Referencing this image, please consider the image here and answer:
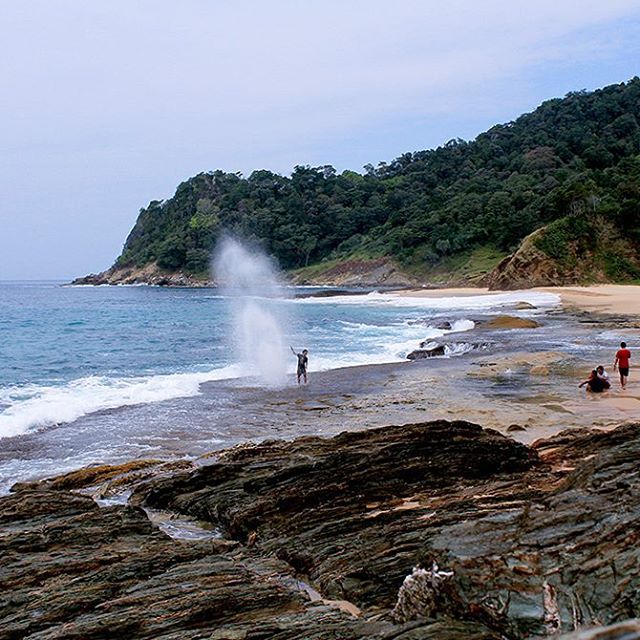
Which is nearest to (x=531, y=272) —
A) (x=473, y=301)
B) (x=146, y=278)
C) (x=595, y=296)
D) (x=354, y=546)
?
(x=473, y=301)

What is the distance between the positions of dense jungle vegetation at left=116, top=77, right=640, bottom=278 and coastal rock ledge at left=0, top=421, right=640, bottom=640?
6990 centimetres

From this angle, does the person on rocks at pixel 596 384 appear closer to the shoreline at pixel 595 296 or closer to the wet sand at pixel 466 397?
the wet sand at pixel 466 397

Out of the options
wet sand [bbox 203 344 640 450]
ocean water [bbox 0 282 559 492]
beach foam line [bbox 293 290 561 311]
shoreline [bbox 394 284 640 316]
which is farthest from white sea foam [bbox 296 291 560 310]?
wet sand [bbox 203 344 640 450]

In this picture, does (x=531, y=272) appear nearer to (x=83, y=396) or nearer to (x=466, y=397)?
(x=466, y=397)

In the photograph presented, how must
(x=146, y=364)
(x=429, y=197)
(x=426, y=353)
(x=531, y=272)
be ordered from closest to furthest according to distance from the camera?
(x=426, y=353)
(x=146, y=364)
(x=531, y=272)
(x=429, y=197)

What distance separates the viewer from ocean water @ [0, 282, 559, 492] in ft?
45.8

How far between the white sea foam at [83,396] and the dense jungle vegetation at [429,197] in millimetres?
61315

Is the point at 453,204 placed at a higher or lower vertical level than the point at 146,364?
higher

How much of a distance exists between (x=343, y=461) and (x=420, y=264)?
92911mm

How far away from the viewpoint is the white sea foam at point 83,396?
53.7ft

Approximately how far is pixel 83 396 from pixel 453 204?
93.1 metres

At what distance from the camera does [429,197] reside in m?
120

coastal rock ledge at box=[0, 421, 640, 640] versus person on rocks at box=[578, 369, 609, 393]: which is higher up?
coastal rock ledge at box=[0, 421, 640, 640]

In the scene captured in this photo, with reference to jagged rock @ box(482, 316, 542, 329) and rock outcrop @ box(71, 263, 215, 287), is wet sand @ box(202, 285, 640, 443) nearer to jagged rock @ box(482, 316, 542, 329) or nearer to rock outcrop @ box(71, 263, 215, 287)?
jagged rock @ box(482, 316, 542, 329)
